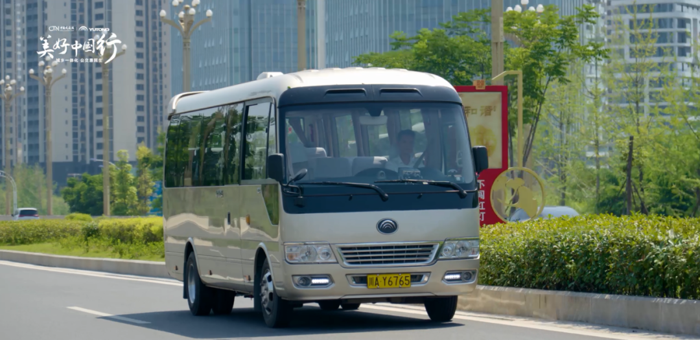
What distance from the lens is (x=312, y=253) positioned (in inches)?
459

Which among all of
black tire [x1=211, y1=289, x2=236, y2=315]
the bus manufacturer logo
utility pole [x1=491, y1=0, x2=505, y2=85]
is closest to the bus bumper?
the bus manufacturer logo

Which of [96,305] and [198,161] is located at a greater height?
[198,161]

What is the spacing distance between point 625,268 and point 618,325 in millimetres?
614

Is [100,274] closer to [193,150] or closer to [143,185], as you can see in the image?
[193,150]

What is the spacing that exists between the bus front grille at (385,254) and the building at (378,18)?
9135 cm

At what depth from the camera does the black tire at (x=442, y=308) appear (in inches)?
500

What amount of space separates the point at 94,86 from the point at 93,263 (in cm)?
15589

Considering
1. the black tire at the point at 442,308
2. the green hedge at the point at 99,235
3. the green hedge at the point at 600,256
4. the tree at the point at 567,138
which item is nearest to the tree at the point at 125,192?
the tree at the point at 567,138

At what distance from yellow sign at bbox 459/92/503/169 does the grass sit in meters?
11.3

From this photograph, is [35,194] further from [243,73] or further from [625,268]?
[625,268]

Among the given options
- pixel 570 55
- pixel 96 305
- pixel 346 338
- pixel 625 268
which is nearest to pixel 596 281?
pixel 625 268

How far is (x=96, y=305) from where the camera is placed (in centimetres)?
1769

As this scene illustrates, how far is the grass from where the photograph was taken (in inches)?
1144
